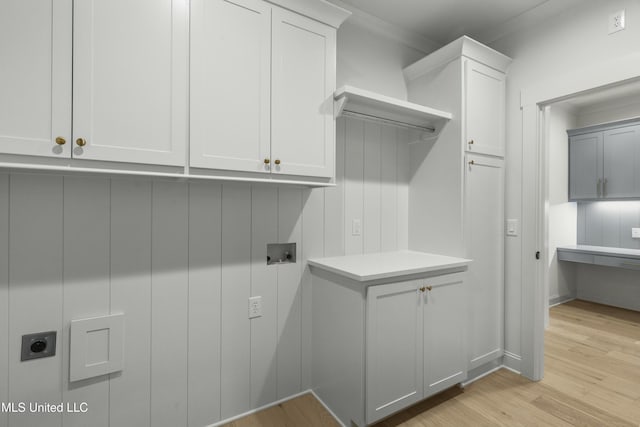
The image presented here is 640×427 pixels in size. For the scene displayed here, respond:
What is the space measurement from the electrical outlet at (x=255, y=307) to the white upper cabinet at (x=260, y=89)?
2.66 feet

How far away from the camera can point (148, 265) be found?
1.59m

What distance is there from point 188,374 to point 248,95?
1.52m

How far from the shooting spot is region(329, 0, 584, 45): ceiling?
84.4 inches

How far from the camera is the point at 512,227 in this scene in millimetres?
2383

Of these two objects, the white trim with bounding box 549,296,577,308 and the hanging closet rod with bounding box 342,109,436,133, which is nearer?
the hanging closet rod with bounding box 342,109,436,133

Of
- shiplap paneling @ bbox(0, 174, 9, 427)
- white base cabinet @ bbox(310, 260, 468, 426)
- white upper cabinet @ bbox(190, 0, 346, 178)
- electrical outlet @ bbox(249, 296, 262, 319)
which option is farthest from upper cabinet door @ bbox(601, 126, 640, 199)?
shiplap paneling @ bbox(0, 174, 9, 427)

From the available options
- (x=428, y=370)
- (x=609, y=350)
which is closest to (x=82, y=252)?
(x=428, y=370)

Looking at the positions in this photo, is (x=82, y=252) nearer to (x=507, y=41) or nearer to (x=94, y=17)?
(x=94, y=17)

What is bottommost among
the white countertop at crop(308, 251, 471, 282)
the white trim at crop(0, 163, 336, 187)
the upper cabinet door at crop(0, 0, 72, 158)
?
the white countertop at crop(308, 251, 471, 282)

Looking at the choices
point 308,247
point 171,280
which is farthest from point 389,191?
point 171,280

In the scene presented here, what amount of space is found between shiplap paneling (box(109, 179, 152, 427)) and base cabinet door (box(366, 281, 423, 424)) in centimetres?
115

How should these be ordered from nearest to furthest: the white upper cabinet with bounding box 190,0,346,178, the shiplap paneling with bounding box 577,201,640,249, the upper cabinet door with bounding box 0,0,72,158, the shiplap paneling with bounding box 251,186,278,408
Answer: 1. the upper cabinet door with bounding box 0,0,72,158
2. the white upper cabinet with bounding box 190,0,346,178
3. the shiplap paneling with bounding box 251,186,278,408
4. the shiplap paneling with bounding box 577,201,640,249

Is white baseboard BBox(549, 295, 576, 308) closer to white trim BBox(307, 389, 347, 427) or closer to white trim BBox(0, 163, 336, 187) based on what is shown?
white trim BBox(307, 389, 347, 427)

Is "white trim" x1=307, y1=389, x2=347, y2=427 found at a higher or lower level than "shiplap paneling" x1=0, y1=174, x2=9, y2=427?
lower
